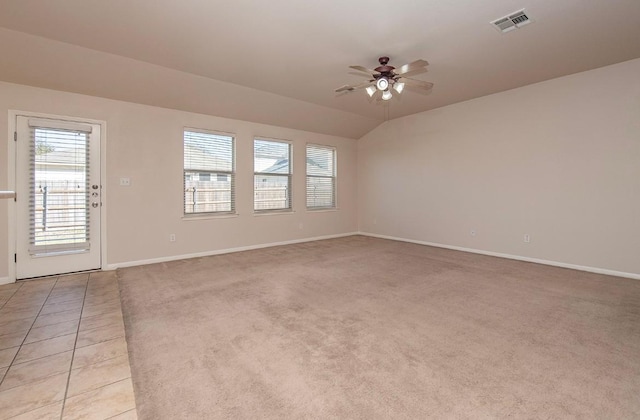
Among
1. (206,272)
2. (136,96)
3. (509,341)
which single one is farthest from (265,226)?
(509,341)

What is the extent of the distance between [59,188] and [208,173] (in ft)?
6.66

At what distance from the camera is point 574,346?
84.3 inches

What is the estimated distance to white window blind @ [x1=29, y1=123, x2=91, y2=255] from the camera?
379 cm

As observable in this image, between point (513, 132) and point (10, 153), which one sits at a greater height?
point (513, 132)

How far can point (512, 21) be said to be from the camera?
2883mm

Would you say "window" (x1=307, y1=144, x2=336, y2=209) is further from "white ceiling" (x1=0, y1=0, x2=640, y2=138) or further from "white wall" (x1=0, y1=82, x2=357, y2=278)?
"white ceiling" (x1=0, y1=0, x2=640, y2=138)

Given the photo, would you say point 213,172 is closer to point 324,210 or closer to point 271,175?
point 271,175

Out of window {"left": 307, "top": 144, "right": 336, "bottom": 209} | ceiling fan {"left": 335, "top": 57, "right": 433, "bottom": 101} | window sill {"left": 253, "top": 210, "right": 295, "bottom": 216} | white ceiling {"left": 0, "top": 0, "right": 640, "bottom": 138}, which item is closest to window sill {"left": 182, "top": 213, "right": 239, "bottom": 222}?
window sill {"left": 253, "top": 210, "right": 295, "bottom": 216}

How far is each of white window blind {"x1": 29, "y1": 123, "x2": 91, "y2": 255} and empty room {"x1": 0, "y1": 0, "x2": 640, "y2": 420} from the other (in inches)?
0.9

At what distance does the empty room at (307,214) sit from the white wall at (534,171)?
3cm

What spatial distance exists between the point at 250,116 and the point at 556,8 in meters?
4.44

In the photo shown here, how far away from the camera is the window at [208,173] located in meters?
5.07

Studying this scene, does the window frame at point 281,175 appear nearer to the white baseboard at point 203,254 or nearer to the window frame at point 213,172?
the window frame at point 213,172

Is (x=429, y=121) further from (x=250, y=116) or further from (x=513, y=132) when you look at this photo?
(x=250, y=116)
